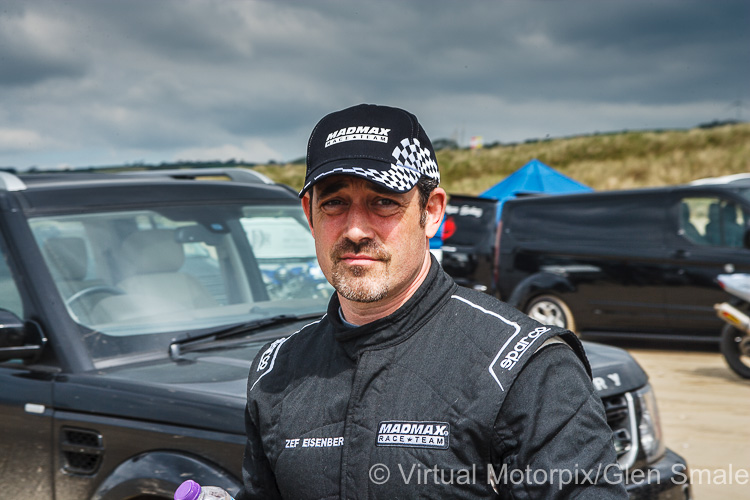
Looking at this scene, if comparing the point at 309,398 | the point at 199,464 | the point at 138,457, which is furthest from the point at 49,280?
the point at 309,398

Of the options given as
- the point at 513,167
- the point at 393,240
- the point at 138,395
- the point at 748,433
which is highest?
the point at 513,167

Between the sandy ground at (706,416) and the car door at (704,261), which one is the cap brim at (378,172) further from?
the car door at (704,261)

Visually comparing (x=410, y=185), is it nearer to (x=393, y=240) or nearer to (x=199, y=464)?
(x=393, y=240)

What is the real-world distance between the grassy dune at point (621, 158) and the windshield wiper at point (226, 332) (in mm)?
43151

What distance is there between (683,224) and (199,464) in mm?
8794

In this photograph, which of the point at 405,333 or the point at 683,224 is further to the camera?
the point at 683,224

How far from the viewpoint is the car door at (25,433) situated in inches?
116

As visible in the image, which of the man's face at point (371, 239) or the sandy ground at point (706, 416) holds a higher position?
the man's face at point (371, 239)

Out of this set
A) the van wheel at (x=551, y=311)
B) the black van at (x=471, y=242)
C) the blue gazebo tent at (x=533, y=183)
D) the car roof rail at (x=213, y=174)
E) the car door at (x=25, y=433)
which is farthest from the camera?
the blue gazebo tent at (x=533, y=183)

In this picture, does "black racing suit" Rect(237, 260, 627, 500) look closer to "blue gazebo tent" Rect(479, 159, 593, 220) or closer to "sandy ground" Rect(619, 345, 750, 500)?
"sandy ground" Rect(619, 345, 750, 500)

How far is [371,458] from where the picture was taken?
167 centimetres

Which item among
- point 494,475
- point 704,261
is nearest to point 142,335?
point 494,475

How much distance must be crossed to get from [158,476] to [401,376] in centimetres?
125

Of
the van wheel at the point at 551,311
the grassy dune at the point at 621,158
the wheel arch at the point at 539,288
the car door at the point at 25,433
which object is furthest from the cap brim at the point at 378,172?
the grassy dune at the point at 621,158
